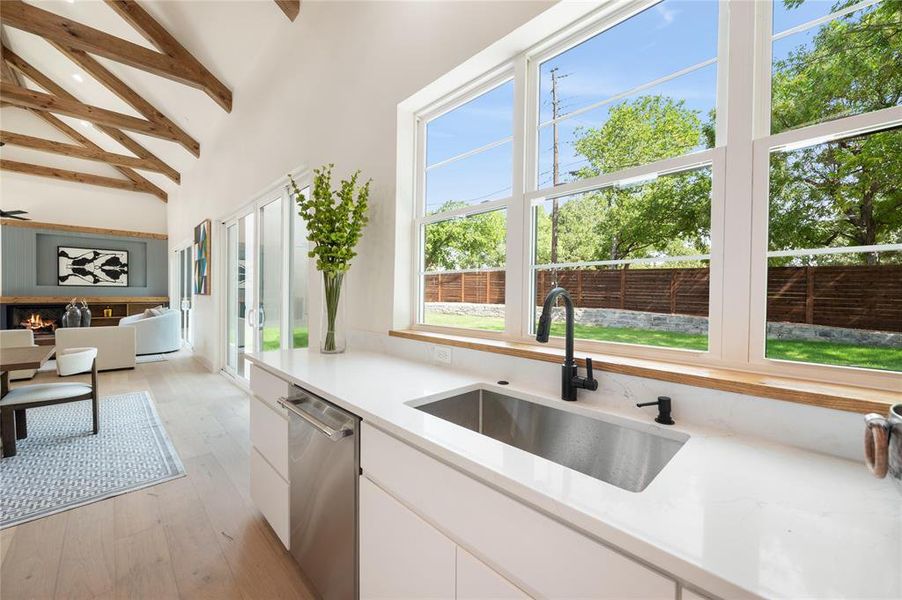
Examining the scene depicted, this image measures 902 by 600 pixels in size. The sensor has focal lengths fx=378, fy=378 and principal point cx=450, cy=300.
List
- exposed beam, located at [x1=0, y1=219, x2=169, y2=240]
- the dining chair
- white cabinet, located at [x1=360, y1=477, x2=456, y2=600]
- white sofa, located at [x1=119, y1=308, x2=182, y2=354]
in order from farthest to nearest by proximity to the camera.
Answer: exposed beam, located at [x1=0, y1=219, x2=169, y2=240]
white sofa, located at [x1=119, y1=308, x2=182, y2=354]
the dining chair
white cabinet, located at [x1=360, y1=477, x2=456, y2=600]

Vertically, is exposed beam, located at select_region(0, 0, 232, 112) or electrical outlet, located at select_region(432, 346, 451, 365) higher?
exposed beam, located at select_region(0, 0, 232, 112)

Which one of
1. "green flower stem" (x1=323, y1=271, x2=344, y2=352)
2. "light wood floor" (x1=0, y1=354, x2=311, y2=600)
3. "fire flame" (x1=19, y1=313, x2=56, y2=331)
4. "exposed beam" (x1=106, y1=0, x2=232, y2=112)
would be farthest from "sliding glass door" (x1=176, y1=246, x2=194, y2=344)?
"green flower stem" (x1=323, y1=271, x2=344, y2=352)

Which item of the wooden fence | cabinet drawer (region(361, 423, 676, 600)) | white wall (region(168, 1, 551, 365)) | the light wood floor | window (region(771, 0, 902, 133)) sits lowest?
the light wood floor

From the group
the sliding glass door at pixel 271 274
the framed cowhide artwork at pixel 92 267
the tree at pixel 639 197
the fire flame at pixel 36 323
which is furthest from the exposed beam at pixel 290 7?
the fire flame at pixel 36 323

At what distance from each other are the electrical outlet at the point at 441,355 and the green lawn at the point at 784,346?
232 millimetres

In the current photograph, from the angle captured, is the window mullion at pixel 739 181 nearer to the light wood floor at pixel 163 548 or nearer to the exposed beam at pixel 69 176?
the light wood floor at pixel 163 548

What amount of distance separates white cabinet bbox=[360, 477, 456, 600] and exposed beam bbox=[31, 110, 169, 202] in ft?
27.4

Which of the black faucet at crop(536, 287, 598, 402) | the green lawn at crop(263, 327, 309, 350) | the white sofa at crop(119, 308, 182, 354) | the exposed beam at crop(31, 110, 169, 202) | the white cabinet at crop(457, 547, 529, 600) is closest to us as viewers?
the white cabinet at crop(457, 547, 529, 600)

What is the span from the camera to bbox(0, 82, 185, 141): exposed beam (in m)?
4.73

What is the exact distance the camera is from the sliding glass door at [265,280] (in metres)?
3.31

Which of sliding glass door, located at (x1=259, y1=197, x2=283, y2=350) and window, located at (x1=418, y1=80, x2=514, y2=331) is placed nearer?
window, located at (x1=418, y1=80, x2=514, y2=331)

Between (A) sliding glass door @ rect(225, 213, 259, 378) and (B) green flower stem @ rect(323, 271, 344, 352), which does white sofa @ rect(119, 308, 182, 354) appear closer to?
(A) sliding glass door @ rect(225, 213, 259, 378)

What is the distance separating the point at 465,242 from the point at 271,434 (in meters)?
1.29

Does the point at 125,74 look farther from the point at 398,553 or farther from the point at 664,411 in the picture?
the point at 664,411
